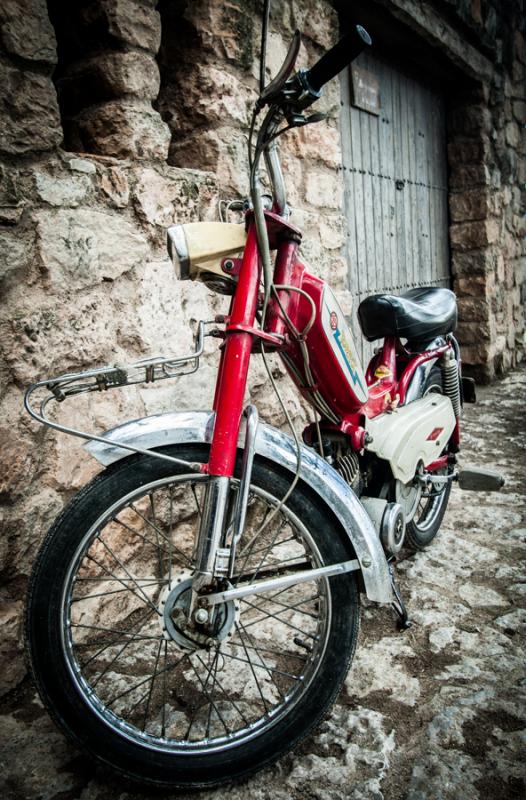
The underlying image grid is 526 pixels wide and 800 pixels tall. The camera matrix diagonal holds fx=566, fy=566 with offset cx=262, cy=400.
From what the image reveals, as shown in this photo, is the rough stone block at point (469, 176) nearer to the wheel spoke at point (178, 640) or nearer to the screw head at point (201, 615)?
the wheel spoke at point (178, 640)

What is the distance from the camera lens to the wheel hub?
1.26m

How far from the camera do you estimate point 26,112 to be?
1555 mm

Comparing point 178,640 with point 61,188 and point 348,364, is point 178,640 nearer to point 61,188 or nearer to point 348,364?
point 348,364

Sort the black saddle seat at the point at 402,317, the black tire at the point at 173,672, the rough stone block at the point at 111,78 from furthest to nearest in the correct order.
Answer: the black saddle seat at the point at 402,317, the rough stone block at the point at 111,78, the black tire at the point at 173,672

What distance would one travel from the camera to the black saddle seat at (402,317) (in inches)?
79.3

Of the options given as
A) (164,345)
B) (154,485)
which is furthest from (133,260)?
(154,485)

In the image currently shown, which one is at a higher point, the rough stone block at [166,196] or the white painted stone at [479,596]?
the rough stone block at [166,196]

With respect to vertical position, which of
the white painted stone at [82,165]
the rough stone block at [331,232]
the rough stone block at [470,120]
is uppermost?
the rough stone block at [470,120]

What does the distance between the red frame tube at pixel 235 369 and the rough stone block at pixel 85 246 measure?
0.64 metres

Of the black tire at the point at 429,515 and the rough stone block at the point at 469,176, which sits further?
the rough stone block at the point at 469,176

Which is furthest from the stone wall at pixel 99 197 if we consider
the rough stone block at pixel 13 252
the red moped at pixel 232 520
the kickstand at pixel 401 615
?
the kickstand at pixel 401 615

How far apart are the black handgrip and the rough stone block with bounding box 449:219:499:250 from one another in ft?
13.6

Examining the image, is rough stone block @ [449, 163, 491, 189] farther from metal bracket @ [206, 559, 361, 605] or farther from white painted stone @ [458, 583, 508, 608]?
metal bracket @ [206, 559, 361, 605]

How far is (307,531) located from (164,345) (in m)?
0.93
